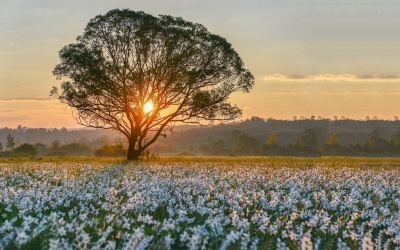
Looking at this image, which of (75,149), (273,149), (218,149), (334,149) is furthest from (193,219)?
(218,149)

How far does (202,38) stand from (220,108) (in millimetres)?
6794

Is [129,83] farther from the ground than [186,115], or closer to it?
farther from the ground

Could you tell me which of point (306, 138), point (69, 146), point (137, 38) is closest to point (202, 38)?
point (137, 38)

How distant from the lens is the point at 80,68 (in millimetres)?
43000

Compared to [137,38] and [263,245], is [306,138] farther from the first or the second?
[263,245]

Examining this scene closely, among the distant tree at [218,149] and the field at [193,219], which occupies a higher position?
the distant tree at [218,149]

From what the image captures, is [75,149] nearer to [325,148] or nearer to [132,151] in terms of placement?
[325,148]

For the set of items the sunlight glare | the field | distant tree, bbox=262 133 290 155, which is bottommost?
the field

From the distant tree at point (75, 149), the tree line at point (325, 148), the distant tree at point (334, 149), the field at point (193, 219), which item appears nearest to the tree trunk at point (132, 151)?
the field at point (193, 219)

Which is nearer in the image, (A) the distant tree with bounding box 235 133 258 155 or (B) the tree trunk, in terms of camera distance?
(B) the tree trunk

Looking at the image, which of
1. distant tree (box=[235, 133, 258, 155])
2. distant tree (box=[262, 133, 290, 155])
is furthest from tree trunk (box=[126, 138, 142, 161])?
distant tree (box=[235, 133, 258, 155])

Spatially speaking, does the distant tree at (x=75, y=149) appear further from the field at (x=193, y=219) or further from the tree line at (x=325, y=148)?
the field at (x=193, y=219)

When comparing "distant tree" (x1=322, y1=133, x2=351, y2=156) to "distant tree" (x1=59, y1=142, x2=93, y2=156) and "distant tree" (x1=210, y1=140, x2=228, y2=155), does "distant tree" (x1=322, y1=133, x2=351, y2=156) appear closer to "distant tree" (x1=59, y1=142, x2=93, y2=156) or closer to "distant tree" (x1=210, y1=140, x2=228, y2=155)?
"distant tree" (x1=210, y1=140, x2=228, y2=155)

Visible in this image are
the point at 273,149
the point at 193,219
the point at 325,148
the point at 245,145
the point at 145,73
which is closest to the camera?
the point at 193,219
